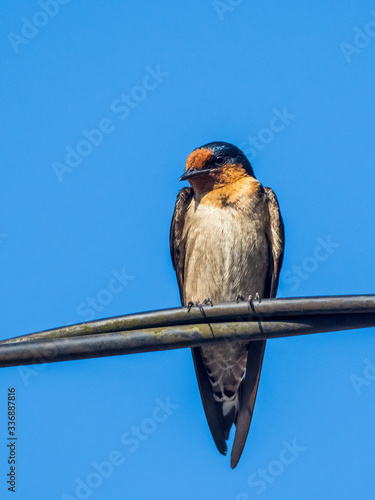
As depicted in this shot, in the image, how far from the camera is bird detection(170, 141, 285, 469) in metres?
5.59

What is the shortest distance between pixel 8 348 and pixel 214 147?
12.4 ft

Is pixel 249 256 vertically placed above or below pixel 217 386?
above

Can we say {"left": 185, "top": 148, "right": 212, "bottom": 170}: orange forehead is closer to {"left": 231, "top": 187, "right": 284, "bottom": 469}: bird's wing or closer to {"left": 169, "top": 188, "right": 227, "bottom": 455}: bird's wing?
{"left": 169, "top": 188, "right": 227, "bottom": 455}: bird's wing

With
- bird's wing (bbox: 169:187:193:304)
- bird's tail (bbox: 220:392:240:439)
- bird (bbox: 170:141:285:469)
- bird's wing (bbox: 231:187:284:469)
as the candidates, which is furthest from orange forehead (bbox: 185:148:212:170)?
bird's tail (bbox: 220:392:240:439)

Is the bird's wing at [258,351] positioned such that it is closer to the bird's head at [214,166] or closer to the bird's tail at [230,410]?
the bird's tail at [230,410]

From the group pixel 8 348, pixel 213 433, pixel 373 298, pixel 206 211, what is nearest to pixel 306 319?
pixel 373 298

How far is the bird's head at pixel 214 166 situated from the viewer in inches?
233

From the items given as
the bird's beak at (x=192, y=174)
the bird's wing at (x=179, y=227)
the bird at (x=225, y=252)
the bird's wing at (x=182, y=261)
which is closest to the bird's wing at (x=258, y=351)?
the bird at (x=225, y=252)

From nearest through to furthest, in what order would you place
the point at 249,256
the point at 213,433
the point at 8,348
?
the point at 8,348
the point at 213,433
the point at 249,256

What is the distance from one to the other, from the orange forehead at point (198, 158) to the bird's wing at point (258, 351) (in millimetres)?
544

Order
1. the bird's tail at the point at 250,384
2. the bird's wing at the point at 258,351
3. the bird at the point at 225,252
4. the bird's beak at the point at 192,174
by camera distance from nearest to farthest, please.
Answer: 1. the bird's wing at the point at 258,351
2. the bird's tail at the point at 250,384
3. the bird at the point at 225,252
4. the bird's beak at the point at 192,174

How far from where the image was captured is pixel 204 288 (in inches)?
227

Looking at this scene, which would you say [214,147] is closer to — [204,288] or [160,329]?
[204,288]

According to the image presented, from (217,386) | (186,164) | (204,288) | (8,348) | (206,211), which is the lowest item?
(8,348)
